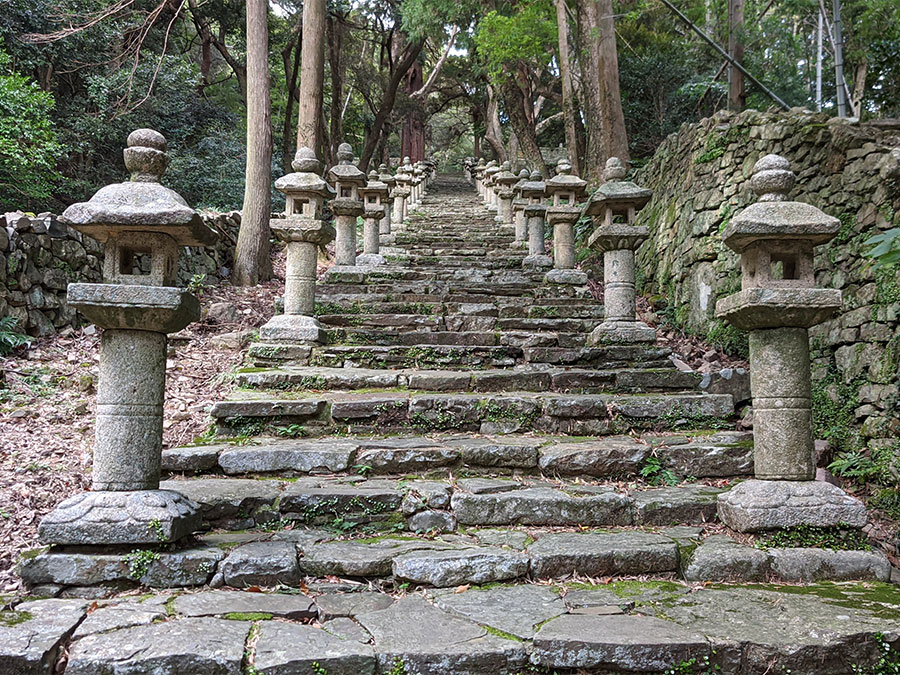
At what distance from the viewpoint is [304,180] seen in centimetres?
675

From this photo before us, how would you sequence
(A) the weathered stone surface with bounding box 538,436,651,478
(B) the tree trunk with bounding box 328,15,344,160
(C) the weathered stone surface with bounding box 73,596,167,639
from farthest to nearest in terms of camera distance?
(B) the tree trunk with bounding box 328,15,344,160 → (A) the weathered stone surface with bounding box 538,436,651,478 → (C) the weathered stone surface with bounding box 73,596,167,639

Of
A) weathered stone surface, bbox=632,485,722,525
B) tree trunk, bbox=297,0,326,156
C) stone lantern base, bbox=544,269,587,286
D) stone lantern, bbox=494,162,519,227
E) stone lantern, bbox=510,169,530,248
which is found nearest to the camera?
weathered stone surface, bbox=632,485,722,525

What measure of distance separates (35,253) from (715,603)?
7.75m

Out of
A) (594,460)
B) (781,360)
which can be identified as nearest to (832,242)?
(781,360)

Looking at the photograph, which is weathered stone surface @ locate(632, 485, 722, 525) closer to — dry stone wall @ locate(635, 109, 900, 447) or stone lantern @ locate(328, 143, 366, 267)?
dry stone wall @ locate(635, 109, 900, 447)

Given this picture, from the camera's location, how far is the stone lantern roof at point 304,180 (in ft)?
22.1

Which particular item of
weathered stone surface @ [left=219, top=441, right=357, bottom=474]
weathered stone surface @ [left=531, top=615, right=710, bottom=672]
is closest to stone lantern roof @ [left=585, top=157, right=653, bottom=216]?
weathered stone surface @ [left=219, top=441, right=357, bottom=474]

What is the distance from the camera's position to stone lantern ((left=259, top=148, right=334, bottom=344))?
261 inches

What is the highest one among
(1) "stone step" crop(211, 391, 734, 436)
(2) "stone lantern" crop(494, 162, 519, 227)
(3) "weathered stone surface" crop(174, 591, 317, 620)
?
(2) "stone lantern" crop(494, 162, 519, 227)

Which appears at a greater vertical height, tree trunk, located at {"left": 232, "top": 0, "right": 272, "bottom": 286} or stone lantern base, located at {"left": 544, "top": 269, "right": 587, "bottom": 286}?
tree trunk, located at {"left": 232, "top": 0, "right": 272, "bottom": 286}

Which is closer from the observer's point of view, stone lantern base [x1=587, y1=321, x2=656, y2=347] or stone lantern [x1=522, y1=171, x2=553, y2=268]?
stone lantern base [x1=587, y1=321, x2=656, y2=347]

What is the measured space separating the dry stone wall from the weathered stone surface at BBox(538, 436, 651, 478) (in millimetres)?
2320

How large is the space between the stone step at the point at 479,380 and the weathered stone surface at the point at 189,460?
1.21 meters

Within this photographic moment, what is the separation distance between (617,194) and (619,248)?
22.7 inches
